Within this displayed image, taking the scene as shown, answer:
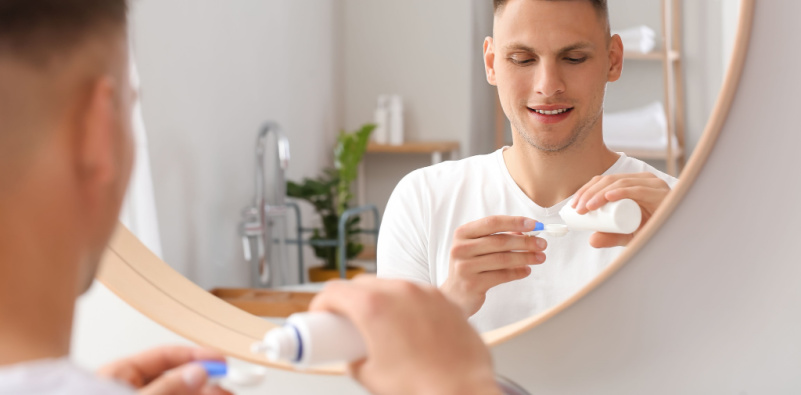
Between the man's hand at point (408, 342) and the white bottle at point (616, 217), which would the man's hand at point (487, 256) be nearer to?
the white bottle at point (616, 217)

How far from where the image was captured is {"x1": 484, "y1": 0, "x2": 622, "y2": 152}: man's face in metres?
0.60

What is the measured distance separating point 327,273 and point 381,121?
0.63 ft

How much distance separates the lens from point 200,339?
2.25 ft

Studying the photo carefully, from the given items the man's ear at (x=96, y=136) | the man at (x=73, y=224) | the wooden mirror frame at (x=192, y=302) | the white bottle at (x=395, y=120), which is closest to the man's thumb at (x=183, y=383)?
the man at (x=73, y=224)

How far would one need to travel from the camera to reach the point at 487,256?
631mm

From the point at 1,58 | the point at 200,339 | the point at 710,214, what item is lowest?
the point at 200,339

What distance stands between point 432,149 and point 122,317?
37 cm

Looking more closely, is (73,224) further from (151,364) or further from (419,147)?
(419,147)

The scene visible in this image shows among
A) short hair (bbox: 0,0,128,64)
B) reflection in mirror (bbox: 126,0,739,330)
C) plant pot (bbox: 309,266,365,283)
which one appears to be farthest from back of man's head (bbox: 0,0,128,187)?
plant pot (bbox: 309,266,365,283)

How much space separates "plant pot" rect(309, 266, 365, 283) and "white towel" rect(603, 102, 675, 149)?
0.31 m

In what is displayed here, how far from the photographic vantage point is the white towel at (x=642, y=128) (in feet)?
1.98

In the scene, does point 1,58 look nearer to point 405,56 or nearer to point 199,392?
point 199,392

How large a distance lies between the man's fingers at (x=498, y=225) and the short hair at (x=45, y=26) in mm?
370

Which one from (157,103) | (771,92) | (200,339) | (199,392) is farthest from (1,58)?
(157,103)
